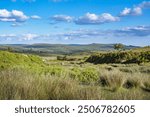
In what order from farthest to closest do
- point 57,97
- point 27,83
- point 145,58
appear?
point 145,58, point 27,83, point 57,97

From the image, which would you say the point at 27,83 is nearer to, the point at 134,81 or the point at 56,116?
the point at 56,116

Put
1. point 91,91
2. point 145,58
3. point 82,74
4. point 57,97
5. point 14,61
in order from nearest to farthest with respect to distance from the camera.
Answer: point 91,91 → point 57,97 → point 82,74 → point 14,61 → point 145,58

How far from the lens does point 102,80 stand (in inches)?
586

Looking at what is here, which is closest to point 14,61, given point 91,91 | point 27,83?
point 27,83

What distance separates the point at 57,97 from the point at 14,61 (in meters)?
10.5

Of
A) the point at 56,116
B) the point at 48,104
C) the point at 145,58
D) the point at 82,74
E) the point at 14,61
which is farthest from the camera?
the point at 145,58

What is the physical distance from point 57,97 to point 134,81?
22.7 feet

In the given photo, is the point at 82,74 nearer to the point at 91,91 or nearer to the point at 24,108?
the point at 91,91

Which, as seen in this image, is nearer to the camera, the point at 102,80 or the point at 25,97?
the point at 25,97

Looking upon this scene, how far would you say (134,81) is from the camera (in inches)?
567

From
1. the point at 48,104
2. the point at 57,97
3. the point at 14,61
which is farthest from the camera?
the point at 14,61

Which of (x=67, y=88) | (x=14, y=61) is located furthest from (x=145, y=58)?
(x=67, y=88)

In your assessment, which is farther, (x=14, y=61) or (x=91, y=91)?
(x=14, y=61)

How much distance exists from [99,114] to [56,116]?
78cm
